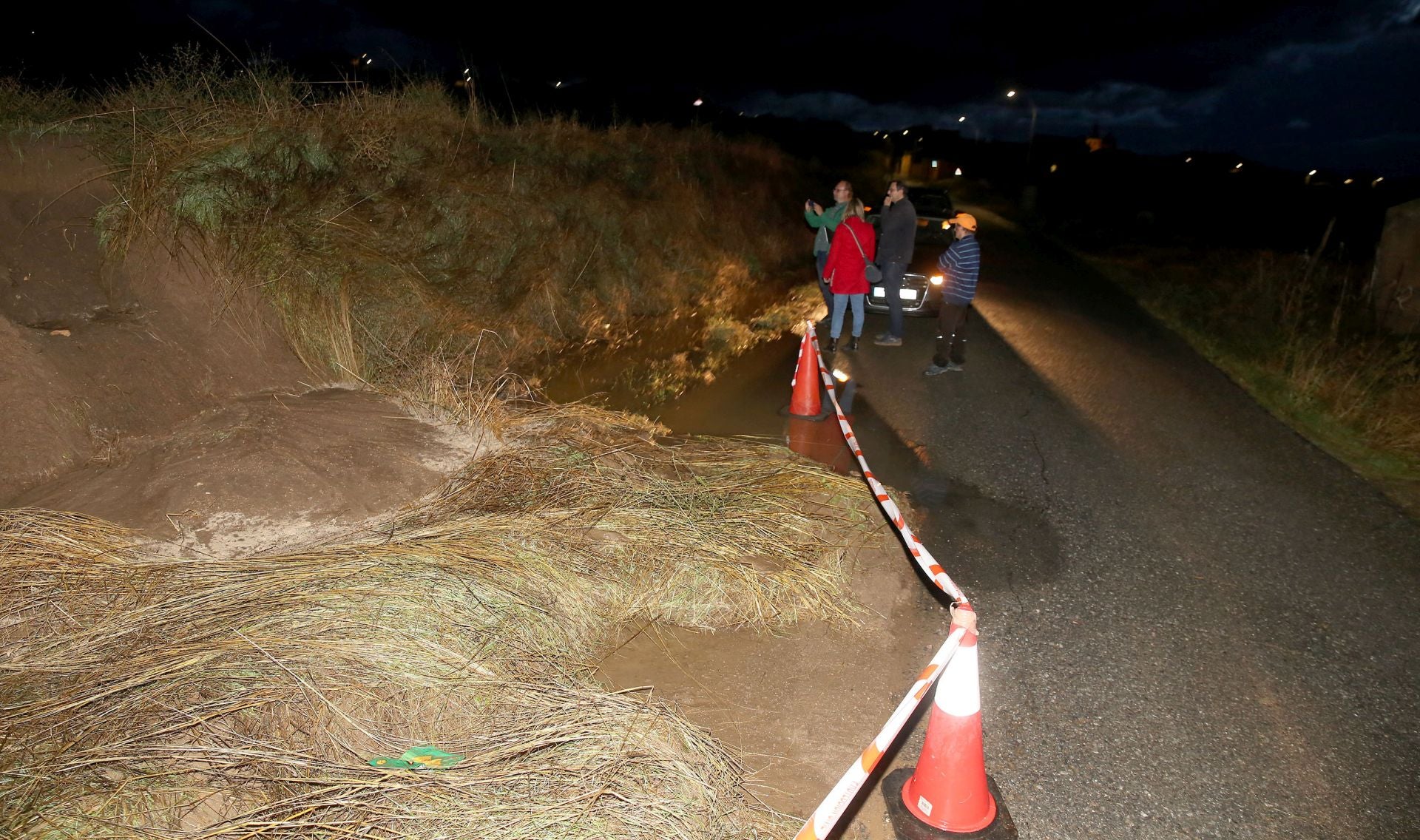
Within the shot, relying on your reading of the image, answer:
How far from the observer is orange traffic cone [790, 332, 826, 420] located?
6.93 meters

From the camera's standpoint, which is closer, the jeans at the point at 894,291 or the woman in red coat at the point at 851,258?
the woman in red coat at the point at 851,258

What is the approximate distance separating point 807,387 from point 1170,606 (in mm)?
3494

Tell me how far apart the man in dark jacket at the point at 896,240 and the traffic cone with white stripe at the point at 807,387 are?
7.97ft

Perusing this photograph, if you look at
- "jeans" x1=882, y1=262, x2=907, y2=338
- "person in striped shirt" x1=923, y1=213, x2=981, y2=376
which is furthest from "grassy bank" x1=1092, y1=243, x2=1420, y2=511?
"jeans" x1=882, y1=262, x2=907, y2=338

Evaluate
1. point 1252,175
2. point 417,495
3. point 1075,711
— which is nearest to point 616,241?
point 417,495

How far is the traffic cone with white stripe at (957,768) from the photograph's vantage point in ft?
8.79

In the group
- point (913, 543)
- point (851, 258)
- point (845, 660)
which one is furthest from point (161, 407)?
point (851, 258)

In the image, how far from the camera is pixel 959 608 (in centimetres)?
280

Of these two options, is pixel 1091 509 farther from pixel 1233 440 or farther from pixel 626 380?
pixel 626 380

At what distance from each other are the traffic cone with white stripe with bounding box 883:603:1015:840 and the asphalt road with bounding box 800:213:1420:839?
0.71 ft

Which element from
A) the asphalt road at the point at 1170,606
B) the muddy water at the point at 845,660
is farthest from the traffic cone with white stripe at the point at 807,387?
the muddy water at the point at 845,660

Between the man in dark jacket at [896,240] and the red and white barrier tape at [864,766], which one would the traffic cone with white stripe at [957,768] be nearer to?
the red and white barrier tape at [864,766]

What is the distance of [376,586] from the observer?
348 cm

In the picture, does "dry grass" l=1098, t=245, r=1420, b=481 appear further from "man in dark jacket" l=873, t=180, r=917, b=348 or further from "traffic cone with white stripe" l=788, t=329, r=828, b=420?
"traffic cone with white stripe" l=788, t=329, r=828, b=420
